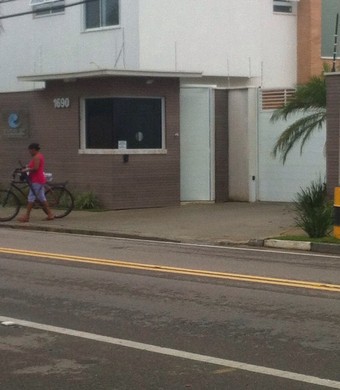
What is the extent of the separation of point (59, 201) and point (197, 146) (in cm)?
475

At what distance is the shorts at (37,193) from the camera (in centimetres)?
2139

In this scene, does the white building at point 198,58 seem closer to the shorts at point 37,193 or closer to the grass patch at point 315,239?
the shorts at point 37,193

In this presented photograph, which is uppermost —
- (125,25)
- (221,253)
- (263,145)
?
(125,25)

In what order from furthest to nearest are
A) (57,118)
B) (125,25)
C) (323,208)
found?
(125,25), (57,118), (323,208)

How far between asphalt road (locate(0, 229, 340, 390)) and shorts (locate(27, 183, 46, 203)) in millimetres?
6299

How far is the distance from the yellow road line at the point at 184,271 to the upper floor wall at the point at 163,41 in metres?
13.0

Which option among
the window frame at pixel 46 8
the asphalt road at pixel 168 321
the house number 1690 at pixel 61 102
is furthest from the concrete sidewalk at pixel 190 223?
the window frame at pixel 46 8

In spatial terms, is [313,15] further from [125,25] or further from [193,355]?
[193,355]

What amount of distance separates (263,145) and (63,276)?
1380 cm

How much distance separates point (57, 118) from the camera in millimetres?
25297

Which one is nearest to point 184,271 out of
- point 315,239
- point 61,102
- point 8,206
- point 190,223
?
point 315,239

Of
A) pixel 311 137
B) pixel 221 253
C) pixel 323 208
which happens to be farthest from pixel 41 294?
pixel 311 137

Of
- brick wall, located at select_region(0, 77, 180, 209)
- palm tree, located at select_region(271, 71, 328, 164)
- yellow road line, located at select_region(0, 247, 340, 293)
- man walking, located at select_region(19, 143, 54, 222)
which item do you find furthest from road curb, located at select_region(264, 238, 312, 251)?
brick wall, located at select_region(0, 77, 180, 209)

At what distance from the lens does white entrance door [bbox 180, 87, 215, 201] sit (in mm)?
25891
